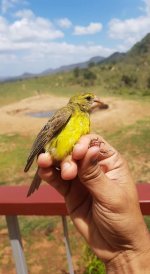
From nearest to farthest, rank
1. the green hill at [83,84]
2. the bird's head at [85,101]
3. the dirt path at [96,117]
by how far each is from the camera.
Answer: the bird's head at [85,101] → the dirt path at [96,117] → the green hill at [83,84]

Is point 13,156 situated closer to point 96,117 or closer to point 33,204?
point 96,117

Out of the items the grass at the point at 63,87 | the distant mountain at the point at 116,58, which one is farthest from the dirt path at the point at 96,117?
the distant mountain at the point at 116,58

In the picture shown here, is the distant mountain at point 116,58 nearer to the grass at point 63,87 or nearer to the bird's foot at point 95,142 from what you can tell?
the grass at point 63,87

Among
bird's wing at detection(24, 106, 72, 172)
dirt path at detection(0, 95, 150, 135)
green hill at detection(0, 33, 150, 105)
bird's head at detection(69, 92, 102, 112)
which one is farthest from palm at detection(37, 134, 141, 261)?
green hill at detection(0, 33, 150, 105)

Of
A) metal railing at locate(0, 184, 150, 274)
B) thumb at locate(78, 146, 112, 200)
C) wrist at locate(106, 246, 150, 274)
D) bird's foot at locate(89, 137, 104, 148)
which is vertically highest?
bird's foot at locate(89, 137, 104, 148)

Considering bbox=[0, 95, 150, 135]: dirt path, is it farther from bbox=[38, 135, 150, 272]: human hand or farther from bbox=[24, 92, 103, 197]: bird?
bbox=[38, 135, 150, 272]: human hand

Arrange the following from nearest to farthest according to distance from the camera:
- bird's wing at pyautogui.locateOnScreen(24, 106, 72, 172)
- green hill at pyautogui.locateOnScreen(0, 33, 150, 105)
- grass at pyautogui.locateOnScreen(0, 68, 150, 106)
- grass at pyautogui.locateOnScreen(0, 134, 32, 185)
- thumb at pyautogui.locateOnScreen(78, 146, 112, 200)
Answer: thumb at pyautogui.locateOnScreen(78, 146, 112, 200), bird's wing at pyautogui.locateOnScreen(24, 106, 72, 172), grass at pyautogui.locateOnScreen(0, 134, 32, 185), grass at pyautogui.locateOnScreen(0, 68, 150, 106), green hill at pyautogui.locateOnScreen(0, 33, 150, 105)

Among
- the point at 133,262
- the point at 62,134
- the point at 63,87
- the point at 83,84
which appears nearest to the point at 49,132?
the point at 62,134
